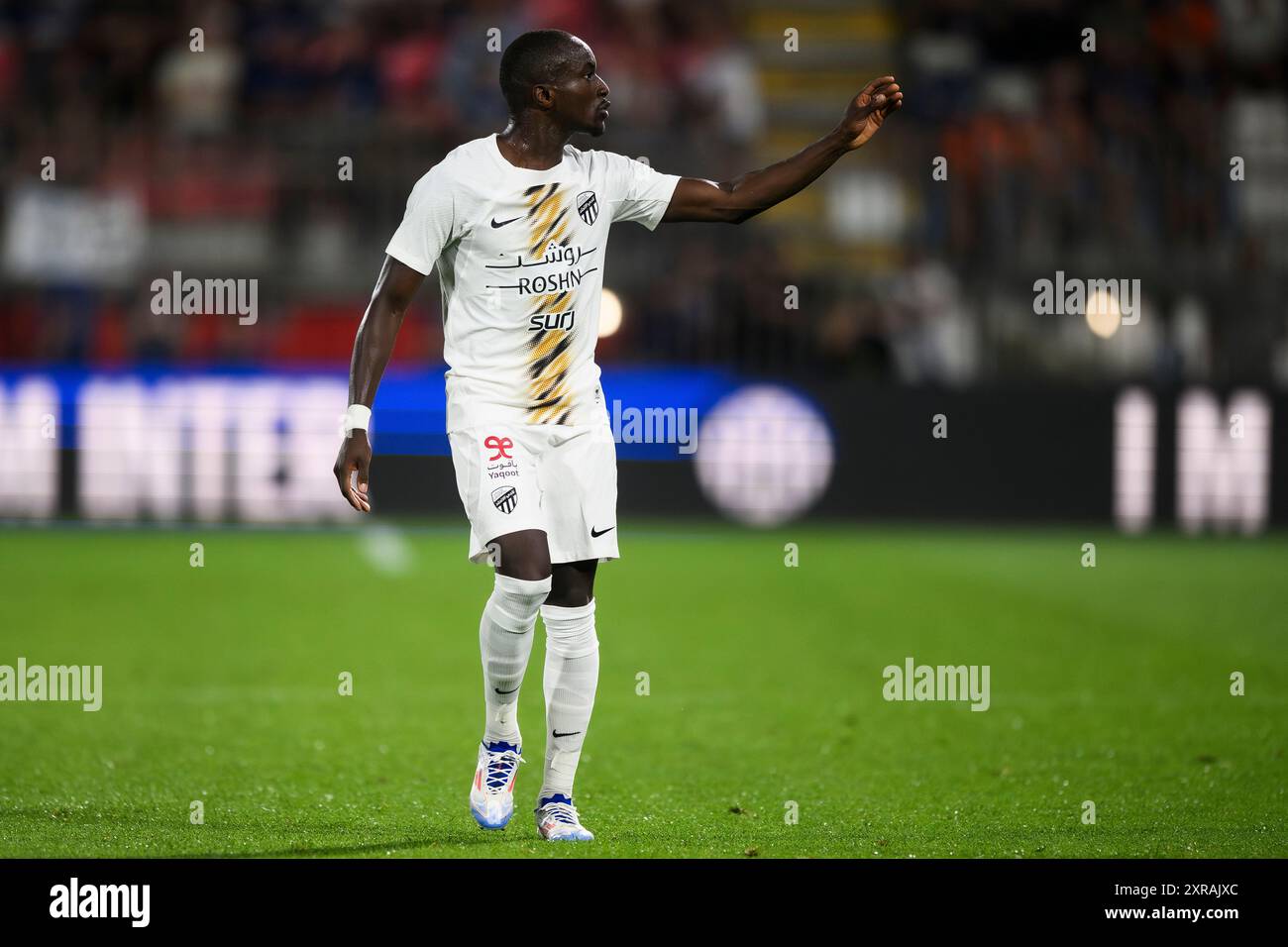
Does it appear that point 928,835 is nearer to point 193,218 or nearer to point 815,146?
point 815,146

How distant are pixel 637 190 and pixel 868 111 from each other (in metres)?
0.79

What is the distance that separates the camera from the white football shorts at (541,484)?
5.63m

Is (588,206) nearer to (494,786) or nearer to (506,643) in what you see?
(506,643)

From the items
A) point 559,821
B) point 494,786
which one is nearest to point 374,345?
point 494,786

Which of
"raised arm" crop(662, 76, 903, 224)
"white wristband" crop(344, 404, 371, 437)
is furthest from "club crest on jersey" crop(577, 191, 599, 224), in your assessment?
"white wristband" crop(344, 404, 371, 437)

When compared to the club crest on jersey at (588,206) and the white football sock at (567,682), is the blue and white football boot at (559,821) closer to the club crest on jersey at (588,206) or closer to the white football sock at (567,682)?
the white football sock at (567,682)

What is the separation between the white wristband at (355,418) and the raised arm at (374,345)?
1 cm

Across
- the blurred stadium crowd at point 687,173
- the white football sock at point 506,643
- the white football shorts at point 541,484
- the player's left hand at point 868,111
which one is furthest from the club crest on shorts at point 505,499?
the blurred stadium crowd at point 687,173

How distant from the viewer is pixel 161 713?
317 inches

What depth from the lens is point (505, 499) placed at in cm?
562

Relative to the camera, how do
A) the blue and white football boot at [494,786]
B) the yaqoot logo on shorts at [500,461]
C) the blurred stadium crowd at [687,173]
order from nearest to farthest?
the yaqoot logo on shorts at [500,461] → the blue and white football boot at [494,786] → the blurred stadium crowd at [687,173]

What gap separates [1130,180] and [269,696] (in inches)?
486

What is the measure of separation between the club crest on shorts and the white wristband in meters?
0.45

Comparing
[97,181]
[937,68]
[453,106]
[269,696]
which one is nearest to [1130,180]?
[937,68]
